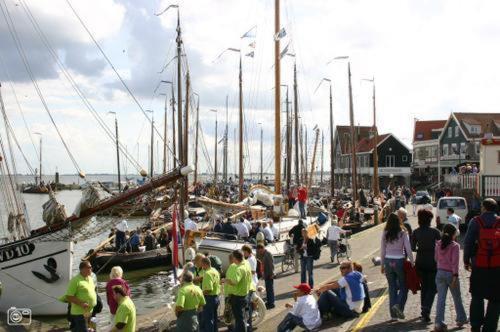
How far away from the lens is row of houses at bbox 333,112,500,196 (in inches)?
2474

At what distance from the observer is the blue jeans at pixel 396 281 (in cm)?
989

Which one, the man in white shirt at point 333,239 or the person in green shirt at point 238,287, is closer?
the person in green shirt at point 238,287

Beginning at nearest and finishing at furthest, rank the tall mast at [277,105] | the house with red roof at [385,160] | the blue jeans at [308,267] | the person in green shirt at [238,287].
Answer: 1. the person in green shirt at [238,287]
2. the blue jeans at [308,267]
3. the tall mast at [277,105]
4. the house with red roof at [385,160]

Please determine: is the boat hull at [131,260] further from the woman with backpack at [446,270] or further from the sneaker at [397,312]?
the woman with backpack at [446,270]

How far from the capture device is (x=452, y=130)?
67.4 meters

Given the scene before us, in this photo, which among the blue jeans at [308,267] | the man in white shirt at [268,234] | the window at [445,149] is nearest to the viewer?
the blue jeans at [308,267]

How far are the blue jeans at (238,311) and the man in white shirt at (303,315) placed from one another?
0.91 meters

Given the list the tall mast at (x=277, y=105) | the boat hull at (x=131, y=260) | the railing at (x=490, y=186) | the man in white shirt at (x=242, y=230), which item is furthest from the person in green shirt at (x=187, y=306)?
the railing at (x=490, y=186)

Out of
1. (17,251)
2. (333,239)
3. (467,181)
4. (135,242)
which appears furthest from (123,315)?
(467,181)

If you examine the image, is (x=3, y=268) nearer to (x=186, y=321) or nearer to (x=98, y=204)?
(x=98, y=204)

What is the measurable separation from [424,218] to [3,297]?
39.9ft

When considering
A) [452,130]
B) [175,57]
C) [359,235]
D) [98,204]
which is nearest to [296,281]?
[98,204]

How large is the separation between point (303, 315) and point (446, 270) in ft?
8.11

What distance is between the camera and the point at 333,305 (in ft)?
35.8
